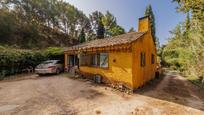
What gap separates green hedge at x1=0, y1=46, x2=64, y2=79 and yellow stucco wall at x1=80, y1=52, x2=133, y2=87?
9865mm

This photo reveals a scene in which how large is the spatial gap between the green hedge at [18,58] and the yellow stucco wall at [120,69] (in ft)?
32.4

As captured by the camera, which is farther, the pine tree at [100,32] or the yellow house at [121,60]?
the pine tree at [100,32]

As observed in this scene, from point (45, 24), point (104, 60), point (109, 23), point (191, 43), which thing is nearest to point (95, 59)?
point (104, 60)

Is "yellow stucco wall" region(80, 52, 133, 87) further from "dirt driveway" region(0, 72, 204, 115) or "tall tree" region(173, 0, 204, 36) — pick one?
"tall tree" region(173, 0, 204, 36)

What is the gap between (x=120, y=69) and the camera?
9.05m

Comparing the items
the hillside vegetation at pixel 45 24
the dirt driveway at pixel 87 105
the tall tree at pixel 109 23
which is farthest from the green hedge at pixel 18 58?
the tall tree at pixel 109 23

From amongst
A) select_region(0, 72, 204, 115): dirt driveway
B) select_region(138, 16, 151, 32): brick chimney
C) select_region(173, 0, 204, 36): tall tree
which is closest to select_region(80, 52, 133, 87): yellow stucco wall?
select_region(0, 72, 204, 115): dirt driveway

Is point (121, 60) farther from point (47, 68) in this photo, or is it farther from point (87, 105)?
point (47, 68)

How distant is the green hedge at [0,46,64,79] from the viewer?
1327 cm

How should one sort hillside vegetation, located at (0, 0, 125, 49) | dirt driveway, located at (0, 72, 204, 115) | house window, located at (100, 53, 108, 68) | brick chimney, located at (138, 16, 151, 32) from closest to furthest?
1. dirt driveway, located at (0, 72, 204, 115)
2. house window, located at (100, 53, 108, 68)
3. brick chimney, located at (138, 16, 151, 32)
4. hillside vegetation, located at (0, 0, 125, 49)

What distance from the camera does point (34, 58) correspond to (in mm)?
16281

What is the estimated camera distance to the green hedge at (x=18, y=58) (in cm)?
1327

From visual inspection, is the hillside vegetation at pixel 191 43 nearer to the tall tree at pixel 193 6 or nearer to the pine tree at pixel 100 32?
the tall tree at pixel 193 6

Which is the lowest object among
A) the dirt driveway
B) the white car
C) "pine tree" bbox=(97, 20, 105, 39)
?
the dirt driveway
